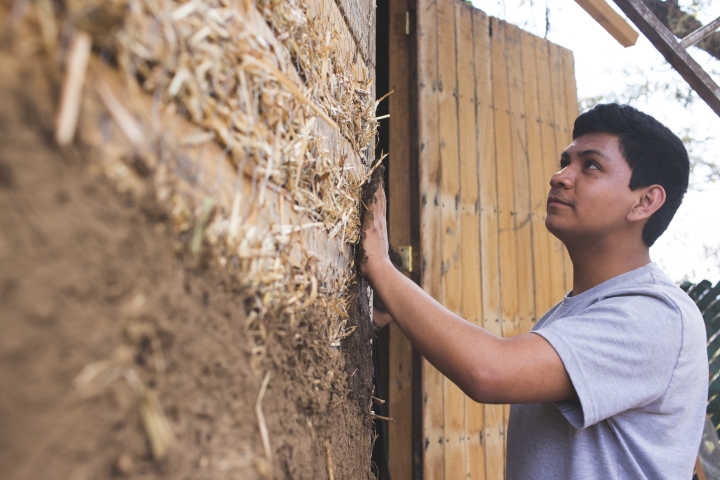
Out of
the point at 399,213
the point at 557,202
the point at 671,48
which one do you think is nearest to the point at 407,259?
the point at 399,213

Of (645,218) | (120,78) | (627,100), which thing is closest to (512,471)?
(645,218)

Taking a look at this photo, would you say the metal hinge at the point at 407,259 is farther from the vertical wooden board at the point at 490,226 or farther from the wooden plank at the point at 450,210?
the vertical wooden board at the point at 490,226

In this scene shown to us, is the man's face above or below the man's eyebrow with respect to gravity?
below

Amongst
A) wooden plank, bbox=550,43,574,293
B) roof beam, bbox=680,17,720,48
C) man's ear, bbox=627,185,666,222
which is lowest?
man's ear, bbox=627,185,666,222

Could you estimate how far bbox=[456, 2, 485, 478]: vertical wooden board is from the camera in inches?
88.9

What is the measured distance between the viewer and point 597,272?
1.43 meters

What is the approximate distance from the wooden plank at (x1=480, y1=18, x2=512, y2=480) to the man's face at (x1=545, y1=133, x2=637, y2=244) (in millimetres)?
974

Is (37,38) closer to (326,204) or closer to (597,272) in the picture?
(326,204)

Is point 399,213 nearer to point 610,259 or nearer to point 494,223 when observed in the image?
point 494,223

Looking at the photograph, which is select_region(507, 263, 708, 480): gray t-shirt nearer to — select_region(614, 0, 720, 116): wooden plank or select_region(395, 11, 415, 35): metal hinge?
select_region(395, 11, 415, 35): metal hinge

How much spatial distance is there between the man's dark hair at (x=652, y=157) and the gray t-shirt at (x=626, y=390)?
20 centimetres

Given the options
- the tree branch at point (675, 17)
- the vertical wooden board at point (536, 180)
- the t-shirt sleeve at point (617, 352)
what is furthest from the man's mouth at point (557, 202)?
the tree branch at point (675, 17)

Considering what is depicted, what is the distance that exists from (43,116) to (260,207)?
0.95 feet

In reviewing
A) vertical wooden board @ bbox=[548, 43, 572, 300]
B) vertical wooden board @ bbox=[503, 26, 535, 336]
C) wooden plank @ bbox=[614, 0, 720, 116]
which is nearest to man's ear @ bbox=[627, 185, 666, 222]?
vertical wooden board @ bbox=[503, 26, 535, 336]
